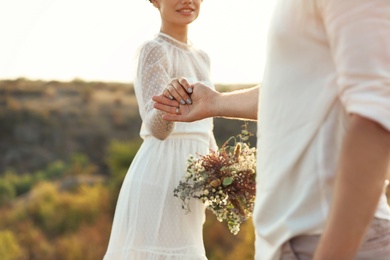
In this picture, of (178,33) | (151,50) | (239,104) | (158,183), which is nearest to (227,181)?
(158,183)

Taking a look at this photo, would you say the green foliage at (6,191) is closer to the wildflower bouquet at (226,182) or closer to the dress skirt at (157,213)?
the dress skirt at (157,213)

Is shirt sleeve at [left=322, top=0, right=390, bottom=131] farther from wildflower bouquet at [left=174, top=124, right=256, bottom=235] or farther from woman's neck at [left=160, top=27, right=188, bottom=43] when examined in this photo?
woman's neck at [left=160, top=27, right=188, bottom=43]

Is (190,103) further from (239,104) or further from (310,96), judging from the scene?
(310,96)

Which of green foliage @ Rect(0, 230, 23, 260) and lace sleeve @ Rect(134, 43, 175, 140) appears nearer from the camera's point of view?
lace sleeve @ Rect(134, 43, 175, 140)

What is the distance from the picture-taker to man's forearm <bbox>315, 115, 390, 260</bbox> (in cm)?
162

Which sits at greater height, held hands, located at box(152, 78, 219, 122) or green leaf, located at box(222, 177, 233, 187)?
held hands, located at box(152, 78, 219, 122)

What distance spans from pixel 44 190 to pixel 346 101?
54.8 feet

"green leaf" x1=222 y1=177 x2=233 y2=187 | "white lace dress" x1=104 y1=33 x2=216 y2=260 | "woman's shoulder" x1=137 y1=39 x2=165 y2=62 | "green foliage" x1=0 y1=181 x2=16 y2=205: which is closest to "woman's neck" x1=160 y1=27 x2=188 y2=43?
"white lace dress" x1=104 y1=33 x2=216 y2=260

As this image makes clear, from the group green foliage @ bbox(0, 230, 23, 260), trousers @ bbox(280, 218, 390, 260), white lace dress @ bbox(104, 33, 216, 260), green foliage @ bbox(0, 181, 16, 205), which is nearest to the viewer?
trousers @ bbox(280, 218, 390, 260)

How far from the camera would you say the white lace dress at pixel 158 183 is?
4363mm

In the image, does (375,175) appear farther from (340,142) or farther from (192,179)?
(192,179)

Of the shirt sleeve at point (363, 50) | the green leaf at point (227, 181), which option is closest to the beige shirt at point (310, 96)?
the shirt sleeve at point (363, 50)

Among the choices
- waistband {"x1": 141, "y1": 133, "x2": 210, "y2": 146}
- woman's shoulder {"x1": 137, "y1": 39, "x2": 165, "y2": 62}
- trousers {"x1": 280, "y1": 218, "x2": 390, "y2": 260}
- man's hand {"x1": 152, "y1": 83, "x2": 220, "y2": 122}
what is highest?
woman's shoulder {"x1": 137, "y1": 39, "x2": 165, "y2": 62}

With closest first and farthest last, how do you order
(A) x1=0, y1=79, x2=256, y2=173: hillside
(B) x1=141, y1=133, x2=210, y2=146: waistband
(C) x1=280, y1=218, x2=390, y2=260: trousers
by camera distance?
(C) x1=280, y1=218, x2=390, y2=260: trousers < (B) x1=141, y1=133, x2=210, y2=146: waistband < (A) x1=0, y1=79, x2=256, y2=173: hillside
